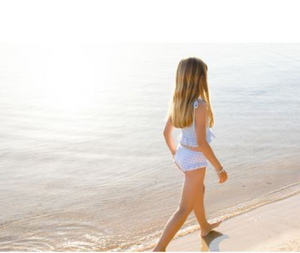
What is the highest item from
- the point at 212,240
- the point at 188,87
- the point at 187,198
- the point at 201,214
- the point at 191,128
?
the point at 188,87

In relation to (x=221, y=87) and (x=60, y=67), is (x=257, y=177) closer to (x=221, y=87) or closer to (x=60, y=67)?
(x=221, y=87)

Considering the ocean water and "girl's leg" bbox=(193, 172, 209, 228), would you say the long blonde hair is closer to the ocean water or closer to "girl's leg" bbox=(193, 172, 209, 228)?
"girl's leg" bbox=(193, 172, 209, 228)

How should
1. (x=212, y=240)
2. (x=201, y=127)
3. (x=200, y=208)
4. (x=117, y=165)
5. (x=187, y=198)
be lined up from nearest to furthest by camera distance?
(x=201, y=127)
(x=187, y=198)
(x=200, y=208)
(x=212, y=240)
(x=117, y=165)

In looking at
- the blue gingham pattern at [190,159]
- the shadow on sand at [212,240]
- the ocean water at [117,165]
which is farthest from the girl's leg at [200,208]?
the ocean water at [117,165]

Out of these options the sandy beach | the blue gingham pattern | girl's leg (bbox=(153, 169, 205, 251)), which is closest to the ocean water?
the sandy beach

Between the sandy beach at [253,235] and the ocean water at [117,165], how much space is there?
325 mm

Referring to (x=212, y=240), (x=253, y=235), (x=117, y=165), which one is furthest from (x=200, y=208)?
(x=117, y=165)

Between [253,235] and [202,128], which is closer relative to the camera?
[202,128]

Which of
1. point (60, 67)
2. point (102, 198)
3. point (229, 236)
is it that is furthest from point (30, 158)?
point (60, 67)

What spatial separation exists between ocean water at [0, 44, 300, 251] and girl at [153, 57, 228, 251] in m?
1.01

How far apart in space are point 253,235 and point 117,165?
3.12 meters

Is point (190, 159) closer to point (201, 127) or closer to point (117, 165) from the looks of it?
point (201, 127)

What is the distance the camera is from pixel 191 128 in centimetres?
383

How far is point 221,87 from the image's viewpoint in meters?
15.8
